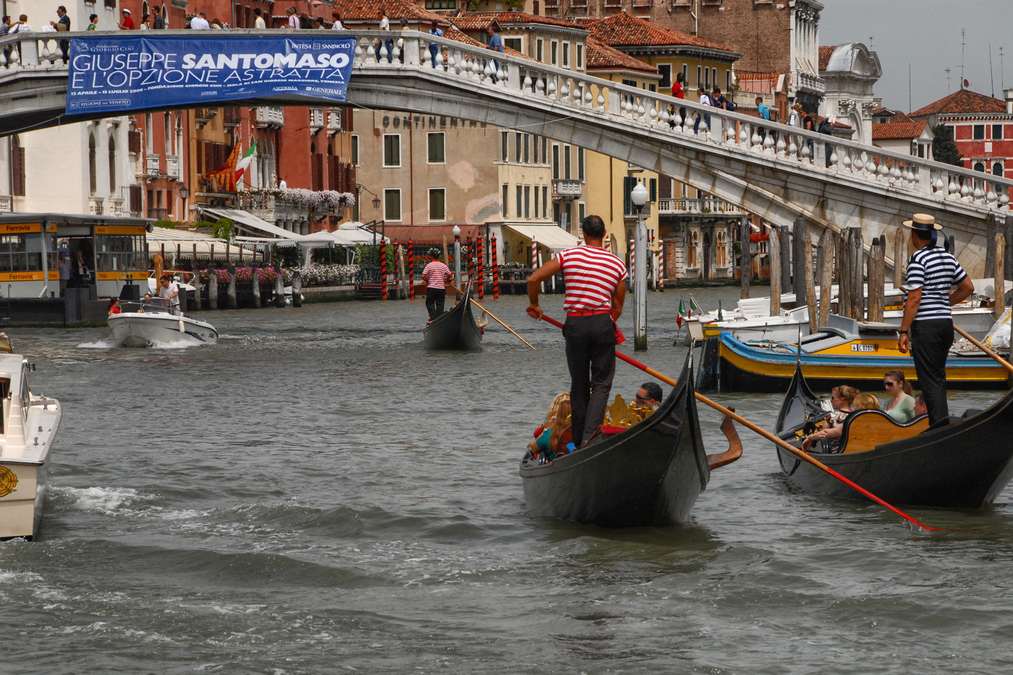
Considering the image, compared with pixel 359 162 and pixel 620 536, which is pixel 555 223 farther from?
pixel 620 536

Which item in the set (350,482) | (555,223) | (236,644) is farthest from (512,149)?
(236,644)

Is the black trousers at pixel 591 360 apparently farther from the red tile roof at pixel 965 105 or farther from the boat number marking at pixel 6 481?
the red tile roof at pixel 965 105

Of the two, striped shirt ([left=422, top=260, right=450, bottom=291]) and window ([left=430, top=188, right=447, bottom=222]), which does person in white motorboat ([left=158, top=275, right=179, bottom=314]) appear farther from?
window ([left=430, top=188, right=447, bottom=222])

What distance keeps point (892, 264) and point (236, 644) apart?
12.9 metres

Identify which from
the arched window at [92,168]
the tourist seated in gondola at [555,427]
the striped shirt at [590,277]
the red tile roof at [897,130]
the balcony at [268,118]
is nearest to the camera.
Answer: the striped shirt at [590,277]

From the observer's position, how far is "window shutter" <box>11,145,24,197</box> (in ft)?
86.5

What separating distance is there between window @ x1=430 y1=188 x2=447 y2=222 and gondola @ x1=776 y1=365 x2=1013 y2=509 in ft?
114

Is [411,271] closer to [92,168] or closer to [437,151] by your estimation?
[437,151]

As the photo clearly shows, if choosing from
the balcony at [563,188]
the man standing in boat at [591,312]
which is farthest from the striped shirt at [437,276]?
the balcony at [563,188]

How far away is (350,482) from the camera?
873 cm

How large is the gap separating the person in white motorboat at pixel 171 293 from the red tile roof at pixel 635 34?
29.8 m

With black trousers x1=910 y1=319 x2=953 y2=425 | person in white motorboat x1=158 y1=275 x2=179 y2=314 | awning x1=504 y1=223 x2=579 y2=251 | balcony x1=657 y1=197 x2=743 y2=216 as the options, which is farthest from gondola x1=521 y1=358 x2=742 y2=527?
balcony x1=657 y1=197 x2=743 y2=216

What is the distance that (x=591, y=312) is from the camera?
673 cm

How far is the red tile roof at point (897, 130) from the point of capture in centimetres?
6506
